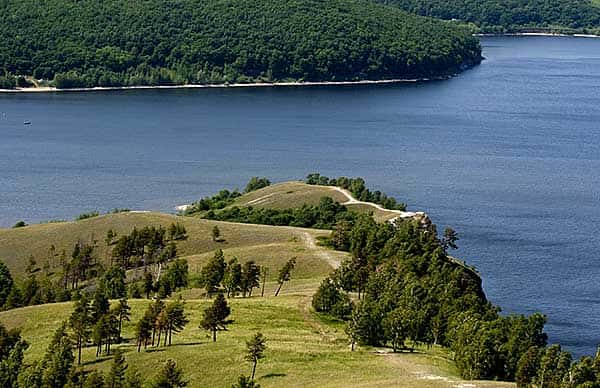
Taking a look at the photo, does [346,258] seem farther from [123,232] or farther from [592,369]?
[592,369]

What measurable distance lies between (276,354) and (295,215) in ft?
157

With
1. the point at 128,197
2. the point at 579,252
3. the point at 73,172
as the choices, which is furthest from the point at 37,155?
the point at 579,252

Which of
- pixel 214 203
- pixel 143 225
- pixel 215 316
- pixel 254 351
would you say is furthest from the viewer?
pixel 214 203

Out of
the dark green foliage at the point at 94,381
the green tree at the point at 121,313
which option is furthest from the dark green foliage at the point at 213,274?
the dark green foliage at the point at 94,381

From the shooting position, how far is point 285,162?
139625 millimetres

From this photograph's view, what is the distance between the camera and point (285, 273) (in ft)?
229

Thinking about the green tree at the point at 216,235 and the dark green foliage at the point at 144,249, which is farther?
the green tree at the point at 216,235

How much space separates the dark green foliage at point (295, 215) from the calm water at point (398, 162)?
10.4 meters

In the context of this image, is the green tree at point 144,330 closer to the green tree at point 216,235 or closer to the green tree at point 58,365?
the green tree at point 58,365

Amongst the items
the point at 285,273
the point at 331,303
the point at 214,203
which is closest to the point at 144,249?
the point at 285,273

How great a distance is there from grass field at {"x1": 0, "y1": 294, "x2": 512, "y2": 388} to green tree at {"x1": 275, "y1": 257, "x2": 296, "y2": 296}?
4.67 m

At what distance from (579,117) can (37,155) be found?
270 feet

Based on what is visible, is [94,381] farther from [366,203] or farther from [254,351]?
[366,203]

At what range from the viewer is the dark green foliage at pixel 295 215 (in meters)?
96.9
